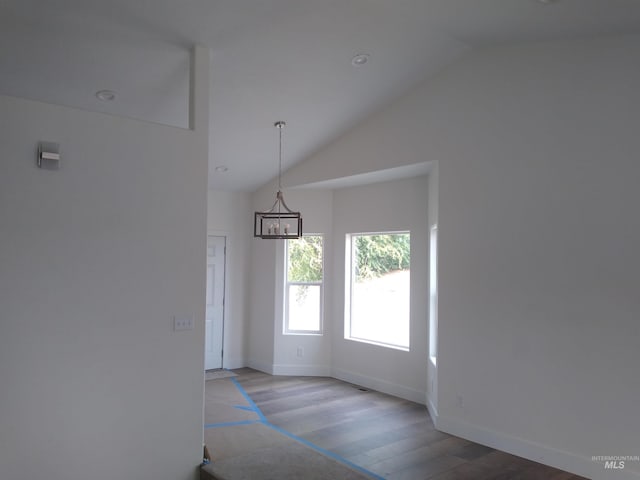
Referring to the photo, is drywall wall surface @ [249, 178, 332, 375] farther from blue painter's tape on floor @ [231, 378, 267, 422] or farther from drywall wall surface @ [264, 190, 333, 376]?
blue painter's tape on floor @ [231, 378, 267, 422]

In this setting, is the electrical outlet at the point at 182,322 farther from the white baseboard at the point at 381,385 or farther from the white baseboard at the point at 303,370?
the white baseboard at the point at 303,370

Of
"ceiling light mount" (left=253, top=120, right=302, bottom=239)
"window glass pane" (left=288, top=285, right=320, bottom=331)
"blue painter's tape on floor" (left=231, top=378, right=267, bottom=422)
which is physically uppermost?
"ceiling light mount" (left=253, top=120, right=302, bottom=239)

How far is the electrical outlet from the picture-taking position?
137 inches

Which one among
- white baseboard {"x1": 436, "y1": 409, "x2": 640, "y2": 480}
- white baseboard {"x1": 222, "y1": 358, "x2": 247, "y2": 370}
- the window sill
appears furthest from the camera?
white baseboard {"x1": 222, "y1": 358, "x2": 247, "y2": 370}

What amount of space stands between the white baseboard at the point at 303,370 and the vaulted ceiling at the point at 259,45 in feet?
11.1

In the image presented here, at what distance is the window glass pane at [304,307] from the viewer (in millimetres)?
6688

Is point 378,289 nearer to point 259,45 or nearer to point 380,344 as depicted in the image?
point 380,344

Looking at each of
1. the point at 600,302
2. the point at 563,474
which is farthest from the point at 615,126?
the point at 563,474

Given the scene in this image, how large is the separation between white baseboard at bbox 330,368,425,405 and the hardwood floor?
0.33 ft

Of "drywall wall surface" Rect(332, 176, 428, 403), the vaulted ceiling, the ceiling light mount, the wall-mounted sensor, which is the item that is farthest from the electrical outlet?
"drywall wall surface" Rect(332, 176, 428, 403)

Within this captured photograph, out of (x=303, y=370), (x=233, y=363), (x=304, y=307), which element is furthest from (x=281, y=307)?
(x=233, y=363)

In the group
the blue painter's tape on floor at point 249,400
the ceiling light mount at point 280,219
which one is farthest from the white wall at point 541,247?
the blue painter's tape on floor at point 249,400

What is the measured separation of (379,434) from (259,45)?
359cm

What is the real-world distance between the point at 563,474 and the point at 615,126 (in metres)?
2.68
